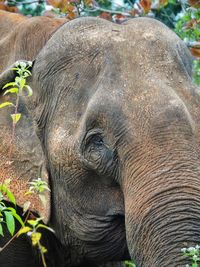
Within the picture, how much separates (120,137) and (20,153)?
902mm

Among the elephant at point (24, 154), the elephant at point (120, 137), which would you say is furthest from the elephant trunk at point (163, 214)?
the elephant at point (24, 154)

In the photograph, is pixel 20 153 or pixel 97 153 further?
pixel 20 153

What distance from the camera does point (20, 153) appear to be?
23.6ft

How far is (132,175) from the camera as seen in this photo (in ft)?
20.9

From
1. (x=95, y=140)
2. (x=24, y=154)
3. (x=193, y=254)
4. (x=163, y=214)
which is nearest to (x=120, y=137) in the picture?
(x=95, y=140)

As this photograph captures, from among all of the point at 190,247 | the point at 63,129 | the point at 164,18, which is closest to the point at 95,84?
the point at 63,129

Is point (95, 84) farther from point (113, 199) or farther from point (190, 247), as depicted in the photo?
point (190, 247)

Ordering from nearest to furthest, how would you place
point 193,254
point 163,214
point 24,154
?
point 193,254
point 163,214
point 24,154

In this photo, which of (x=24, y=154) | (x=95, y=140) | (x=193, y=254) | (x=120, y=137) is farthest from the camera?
(x=24, y=154)

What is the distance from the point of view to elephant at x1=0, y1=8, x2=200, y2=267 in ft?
20.0

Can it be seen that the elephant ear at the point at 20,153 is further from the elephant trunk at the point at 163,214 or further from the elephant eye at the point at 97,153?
the elephant trunk at the point at 163,214

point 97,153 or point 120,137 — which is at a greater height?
point 120,137

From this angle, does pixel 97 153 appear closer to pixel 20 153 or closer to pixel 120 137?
pixel 120 137

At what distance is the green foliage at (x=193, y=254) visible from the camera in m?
5.36
